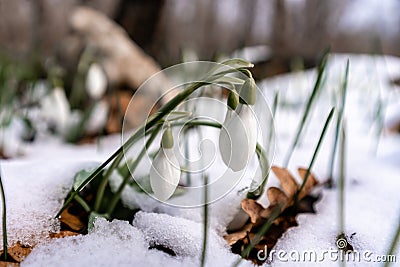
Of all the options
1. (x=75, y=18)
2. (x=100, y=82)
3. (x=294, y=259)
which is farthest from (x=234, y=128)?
(x=75, y=18)

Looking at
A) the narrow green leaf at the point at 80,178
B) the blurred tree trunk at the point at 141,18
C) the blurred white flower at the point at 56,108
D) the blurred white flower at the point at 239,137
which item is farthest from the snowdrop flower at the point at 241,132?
the blurred tree trunk at the point at 141,18

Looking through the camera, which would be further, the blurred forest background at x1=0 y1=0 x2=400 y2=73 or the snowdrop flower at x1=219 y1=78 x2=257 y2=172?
the blurred forest background at x1=0 y1=0 x2=400 y2=73

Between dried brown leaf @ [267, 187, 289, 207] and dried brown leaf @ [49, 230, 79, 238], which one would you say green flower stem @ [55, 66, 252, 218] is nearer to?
dried brown leaf @ [49, 230, 79, 238]

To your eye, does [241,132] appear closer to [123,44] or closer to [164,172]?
[164,172]

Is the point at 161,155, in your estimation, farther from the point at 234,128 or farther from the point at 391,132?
the point at 391,132

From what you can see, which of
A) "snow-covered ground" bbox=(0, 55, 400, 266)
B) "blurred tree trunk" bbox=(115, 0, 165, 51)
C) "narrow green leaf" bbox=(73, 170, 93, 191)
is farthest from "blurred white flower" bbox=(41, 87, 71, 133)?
"blurred tree trunk" bbox=(115, 0, 165, 51)
